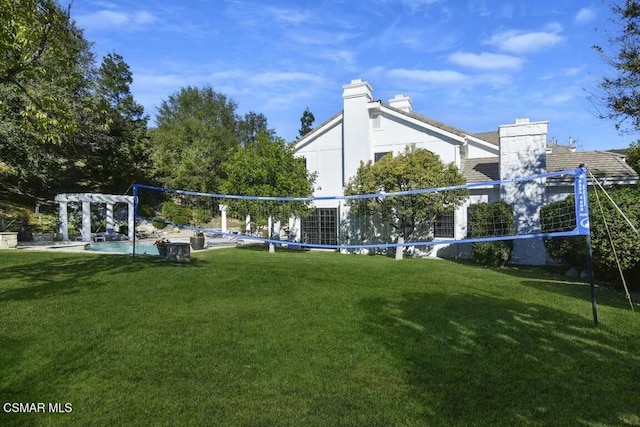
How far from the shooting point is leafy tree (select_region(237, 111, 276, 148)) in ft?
173

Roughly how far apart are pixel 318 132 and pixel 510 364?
18.0 metres

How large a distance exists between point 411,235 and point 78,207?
2059 cm

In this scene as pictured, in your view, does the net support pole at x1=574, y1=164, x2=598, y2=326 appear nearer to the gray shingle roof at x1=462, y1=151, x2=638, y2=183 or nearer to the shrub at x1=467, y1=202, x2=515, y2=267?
the shrub at x1=467, y1=202, x2=515, y2=267

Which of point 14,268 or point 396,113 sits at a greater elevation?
point 396,113

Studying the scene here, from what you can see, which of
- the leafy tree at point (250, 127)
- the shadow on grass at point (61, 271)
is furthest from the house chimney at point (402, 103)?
the leafy tree at point (250, 127)

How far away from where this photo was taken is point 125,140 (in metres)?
31.7

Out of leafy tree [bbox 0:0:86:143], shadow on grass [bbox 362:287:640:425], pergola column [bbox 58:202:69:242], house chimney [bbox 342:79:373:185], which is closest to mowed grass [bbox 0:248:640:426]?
shadow on grass [bbox 362:287:640:425]

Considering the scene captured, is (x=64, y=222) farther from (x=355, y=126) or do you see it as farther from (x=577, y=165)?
(x=577, y=165)

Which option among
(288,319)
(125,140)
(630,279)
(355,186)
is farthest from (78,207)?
(630,279)

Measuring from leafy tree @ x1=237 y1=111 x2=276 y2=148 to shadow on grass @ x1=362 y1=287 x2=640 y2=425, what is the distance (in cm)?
4795

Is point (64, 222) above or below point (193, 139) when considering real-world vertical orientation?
below

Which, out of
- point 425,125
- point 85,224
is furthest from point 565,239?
point 85,224

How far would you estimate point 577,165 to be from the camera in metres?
16.5

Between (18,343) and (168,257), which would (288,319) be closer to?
(18,343)
